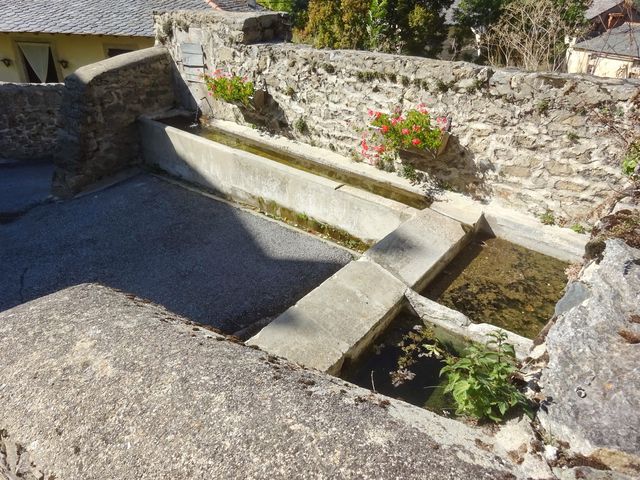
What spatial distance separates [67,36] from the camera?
11.4 meters

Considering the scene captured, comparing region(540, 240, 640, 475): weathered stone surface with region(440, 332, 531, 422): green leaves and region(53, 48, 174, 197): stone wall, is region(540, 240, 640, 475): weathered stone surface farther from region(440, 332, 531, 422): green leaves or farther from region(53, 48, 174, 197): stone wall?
region(53, 48, 174, 197): stone wall

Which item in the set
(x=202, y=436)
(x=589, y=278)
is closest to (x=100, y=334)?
(x=202, y=436)

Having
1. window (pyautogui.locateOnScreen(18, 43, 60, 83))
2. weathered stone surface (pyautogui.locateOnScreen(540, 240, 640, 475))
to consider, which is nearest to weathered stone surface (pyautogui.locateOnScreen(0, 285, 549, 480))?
weathered stone surface (pyautogui.locateOnScreen(540, 240, 640, 475))

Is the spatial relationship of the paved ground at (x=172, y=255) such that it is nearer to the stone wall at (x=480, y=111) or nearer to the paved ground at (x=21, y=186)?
the paved ground at (x=21, y=186)

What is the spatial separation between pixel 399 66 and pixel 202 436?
4026mm

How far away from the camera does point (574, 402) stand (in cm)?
162

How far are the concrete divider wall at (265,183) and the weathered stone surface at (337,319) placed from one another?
880 millimetres

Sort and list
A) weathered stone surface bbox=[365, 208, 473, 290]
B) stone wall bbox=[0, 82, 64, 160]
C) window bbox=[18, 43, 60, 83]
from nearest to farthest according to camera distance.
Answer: weathered stone surface bbox=[365, 208, 473, 290] → stone wall bbox=[0, 82, 64, 160] → window bbox=[18, 43, 60, 83]

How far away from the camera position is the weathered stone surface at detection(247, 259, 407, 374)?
2.66 metres

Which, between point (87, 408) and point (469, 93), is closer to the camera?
point (87, 408)

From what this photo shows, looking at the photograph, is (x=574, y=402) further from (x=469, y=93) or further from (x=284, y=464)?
(x=469, y=93)

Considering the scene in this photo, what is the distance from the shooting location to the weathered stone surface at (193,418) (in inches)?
48.1

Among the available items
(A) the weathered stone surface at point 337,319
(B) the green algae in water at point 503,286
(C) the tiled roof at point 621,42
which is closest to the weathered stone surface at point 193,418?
(A) the weathered stone surface at point 337,319

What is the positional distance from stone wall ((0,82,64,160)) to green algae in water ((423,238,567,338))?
23.6ft
